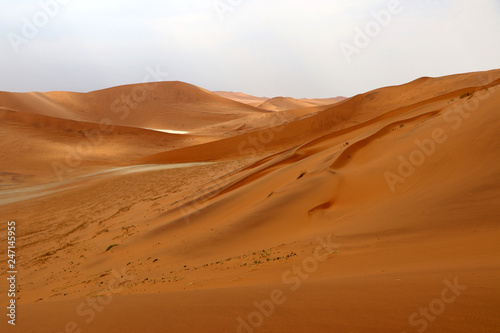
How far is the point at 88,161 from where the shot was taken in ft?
87.8

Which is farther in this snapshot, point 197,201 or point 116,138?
point 116,138

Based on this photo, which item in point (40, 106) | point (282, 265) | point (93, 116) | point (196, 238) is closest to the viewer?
point (282, 265)

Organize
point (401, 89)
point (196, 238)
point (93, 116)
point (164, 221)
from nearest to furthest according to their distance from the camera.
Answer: point (196, 238) → point (164, 221) → point (401, 89) → point (93, 116)

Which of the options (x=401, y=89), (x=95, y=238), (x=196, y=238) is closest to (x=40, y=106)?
(x=401, y=89)

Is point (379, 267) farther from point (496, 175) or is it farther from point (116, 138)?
point (116, 138)

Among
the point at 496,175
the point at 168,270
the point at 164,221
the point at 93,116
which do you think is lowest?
the point at 496,175

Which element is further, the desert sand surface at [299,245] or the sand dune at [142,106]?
the sand dune at [142,106]

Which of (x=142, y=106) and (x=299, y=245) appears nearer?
(x=299, y=245)

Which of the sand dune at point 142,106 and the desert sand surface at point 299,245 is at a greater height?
the sand dune at point 142,106

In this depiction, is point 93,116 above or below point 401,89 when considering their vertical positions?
above

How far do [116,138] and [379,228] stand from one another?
34.0 metres

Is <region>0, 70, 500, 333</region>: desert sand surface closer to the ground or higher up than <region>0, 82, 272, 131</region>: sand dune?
closer to the ground

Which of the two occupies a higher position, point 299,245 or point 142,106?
point 142,106

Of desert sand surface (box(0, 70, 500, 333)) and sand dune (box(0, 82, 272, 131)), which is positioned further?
sand dune (box(0, 82, 272, 131))
